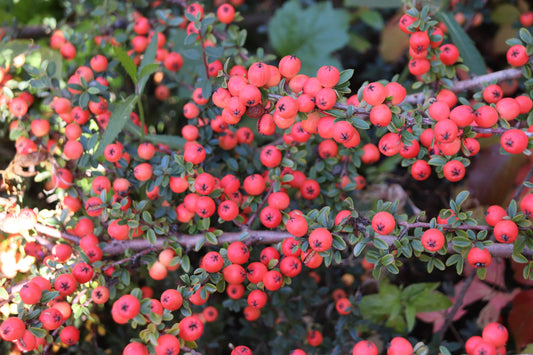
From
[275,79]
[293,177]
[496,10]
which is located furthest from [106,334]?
[496,10]

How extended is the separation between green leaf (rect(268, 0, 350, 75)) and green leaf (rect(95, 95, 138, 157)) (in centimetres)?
186

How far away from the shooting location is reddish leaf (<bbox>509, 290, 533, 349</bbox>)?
2.33m

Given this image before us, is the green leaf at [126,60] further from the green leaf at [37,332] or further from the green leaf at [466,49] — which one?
the green leaf at [466,49]

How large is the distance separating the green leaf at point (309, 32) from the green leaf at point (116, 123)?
1.86m

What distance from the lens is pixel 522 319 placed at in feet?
7.84

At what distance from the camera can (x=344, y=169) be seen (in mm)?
2359

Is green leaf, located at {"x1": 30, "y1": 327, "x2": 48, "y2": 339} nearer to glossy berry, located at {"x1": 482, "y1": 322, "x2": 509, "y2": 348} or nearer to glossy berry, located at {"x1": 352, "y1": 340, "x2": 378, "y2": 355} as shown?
glossy berry, located at {"x1": 352, "y1": 340, "x2": 378, "y2": 355}

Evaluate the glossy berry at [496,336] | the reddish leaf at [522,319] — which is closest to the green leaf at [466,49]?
the reddish leaf at [522,319]

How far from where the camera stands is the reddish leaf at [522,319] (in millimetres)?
2332

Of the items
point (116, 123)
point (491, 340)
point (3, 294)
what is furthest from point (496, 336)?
point (3, 294)

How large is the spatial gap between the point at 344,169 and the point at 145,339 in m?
1.29

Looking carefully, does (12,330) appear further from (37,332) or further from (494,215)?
(494,215)

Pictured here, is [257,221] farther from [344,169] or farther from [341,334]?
[341,334]

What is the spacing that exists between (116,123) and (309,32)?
2.32m
